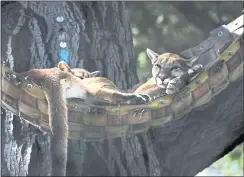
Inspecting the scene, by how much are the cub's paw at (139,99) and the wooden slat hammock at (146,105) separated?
0.07 feet

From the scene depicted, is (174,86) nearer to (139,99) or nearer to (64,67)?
(139,99)

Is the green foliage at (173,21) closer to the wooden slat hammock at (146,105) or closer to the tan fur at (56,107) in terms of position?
the wooden slat hammock at (146,105)

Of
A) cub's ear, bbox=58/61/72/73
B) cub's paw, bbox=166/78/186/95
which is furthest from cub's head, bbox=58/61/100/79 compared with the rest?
cub's paw, bbox=166/78/186/95

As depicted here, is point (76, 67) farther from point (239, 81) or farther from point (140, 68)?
point (239, 81)

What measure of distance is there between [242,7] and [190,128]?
0.64 m

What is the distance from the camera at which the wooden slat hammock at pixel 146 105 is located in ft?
13.6

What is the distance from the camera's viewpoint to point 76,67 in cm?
421

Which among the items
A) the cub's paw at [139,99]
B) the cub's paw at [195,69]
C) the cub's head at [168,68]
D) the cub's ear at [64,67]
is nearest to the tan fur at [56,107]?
the cub's ear at [64,67]

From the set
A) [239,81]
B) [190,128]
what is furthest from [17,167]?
[239,81]

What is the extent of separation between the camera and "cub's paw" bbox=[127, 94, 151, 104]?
165 inches

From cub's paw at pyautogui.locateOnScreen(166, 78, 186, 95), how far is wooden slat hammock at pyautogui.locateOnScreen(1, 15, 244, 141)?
0.02m

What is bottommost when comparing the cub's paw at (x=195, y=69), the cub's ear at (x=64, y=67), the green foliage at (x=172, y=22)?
the cub's paw at (x=195, y=69)

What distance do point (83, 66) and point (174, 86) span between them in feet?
1.44

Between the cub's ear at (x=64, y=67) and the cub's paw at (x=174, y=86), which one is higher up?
the cub's ear at (x=64, y=67)
